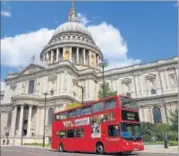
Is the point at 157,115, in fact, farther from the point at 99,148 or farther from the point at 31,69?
the point at 31,69

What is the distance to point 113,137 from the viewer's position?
15.2 m

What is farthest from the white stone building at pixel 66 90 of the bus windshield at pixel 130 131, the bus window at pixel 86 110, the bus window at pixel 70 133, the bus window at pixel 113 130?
the bus windshield at pixel 130 131

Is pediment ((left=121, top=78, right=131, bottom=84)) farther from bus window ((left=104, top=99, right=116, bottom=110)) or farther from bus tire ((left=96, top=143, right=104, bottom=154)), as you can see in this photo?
bus tire ((left=96, top=143, right=104, bottom=154))

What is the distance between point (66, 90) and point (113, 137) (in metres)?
29.7

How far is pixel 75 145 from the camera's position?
18750 millimetres

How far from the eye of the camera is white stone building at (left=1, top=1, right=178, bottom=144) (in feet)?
137

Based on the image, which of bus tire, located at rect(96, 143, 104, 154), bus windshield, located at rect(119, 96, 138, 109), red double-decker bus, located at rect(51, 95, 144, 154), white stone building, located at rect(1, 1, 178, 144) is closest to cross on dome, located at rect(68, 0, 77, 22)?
white stone building, located at rect(1, 1, 178, 144)

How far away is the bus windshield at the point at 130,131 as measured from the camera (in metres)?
14.9

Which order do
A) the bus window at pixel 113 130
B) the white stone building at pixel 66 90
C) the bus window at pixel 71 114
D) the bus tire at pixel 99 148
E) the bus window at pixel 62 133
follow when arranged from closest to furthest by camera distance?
the bus window at pixel 113 130
the bus tire at pixel 99 148
the bus window at pixel 71 114
the bus window at pixel 62 133
the white stone building at pixel 66 90

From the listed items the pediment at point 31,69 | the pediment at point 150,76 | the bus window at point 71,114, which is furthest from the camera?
the pediment at point 31,69

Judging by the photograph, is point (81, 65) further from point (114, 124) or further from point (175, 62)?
point (114, 124)

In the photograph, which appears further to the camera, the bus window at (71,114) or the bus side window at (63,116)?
the bus side window at (63,116)

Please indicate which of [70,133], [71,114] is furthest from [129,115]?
[70,133]

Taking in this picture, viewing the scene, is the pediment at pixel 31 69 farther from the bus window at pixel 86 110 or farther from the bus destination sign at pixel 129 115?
the bus destination sign at pixel 129 115
